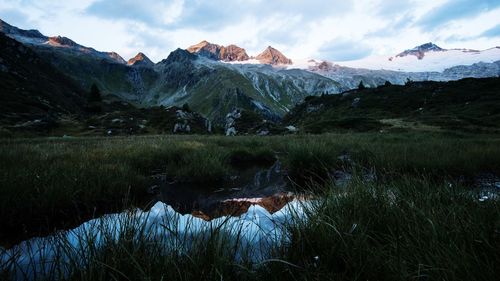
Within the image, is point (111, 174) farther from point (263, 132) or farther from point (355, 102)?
point (355, 102)

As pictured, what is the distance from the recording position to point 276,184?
6629mm

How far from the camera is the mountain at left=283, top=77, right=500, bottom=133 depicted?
106 ft

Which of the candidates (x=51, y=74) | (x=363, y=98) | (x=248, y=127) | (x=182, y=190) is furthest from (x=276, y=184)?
(x=51, y=74)

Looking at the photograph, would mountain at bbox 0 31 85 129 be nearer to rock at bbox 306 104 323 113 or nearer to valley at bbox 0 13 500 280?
valley at bbox 0 13 500 280

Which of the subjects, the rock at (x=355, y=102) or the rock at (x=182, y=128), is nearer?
the rock at (x=182, y=128)

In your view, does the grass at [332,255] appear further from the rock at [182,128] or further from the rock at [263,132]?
the rock at [182,128]

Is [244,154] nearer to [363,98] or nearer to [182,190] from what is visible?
[182,190]

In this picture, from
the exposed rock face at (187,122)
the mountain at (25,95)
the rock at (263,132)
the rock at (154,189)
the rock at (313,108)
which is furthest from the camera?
the rock at (313,108)

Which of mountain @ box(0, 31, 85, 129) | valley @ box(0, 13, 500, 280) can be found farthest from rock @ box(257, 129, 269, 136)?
mountain @ box(0, 31, 85, 129)

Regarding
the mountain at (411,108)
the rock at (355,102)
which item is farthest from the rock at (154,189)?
the rock at (355,102)

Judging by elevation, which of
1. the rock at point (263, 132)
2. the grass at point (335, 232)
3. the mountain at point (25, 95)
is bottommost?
the rock at point (263, 132)

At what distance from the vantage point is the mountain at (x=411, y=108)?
32.2 metres

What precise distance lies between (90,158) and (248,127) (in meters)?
37.3

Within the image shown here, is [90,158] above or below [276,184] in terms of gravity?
above
